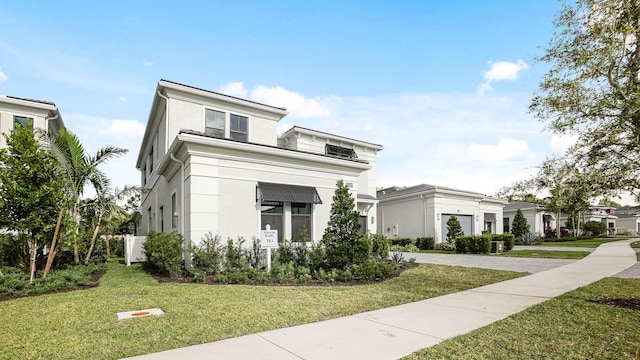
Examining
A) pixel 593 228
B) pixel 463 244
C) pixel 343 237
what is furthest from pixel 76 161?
pixel 593 228

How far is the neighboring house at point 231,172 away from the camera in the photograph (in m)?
10.5

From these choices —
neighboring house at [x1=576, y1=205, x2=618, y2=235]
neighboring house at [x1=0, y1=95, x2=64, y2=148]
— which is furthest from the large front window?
neighboring house at [x1=576, y1=205, x2=618, y2=235]

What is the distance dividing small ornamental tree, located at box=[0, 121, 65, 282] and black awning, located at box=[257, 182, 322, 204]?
541 cm

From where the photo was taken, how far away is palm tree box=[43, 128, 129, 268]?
11688mm

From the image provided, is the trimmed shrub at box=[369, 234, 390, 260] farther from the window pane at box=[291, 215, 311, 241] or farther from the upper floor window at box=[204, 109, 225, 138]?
the upper floor window at box=[204, 109, 225, 138]

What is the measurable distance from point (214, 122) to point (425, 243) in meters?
15.3

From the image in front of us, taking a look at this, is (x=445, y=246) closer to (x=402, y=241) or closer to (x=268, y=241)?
(x=402, y=241)

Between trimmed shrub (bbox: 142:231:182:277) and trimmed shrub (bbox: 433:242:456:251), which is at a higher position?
Answer: trimmed shrub (bbox: 142:231:182:277)

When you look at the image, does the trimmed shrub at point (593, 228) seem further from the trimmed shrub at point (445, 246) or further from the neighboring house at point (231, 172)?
the neighboring house at point (231, 172)

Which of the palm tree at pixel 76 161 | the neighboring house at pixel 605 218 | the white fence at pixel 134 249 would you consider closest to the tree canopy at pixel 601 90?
the palm tree at pixel 76 161

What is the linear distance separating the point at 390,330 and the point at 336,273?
478 cm

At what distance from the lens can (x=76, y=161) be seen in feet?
38.4

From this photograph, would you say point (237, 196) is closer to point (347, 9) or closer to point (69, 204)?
point (69, 204)

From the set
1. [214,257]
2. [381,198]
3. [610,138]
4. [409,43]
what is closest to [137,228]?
[381,198]
